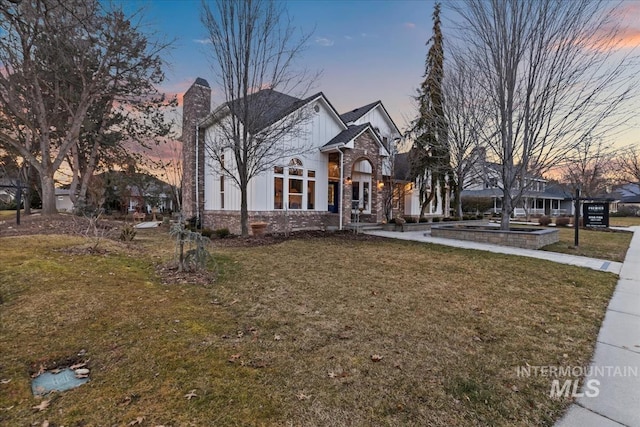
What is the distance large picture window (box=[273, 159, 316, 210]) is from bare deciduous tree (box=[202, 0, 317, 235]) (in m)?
1.81

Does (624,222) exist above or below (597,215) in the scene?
below

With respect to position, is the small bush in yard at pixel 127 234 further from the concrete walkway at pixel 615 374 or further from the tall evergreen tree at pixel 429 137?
the tall evergreen tree at pixel 429 137

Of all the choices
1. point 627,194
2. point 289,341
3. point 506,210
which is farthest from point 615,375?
point 627,194

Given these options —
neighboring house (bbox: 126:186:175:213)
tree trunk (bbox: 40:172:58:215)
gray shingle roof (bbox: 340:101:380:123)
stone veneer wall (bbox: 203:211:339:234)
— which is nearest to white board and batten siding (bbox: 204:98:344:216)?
stone veneer wall (bbox: 203:211:339:234)

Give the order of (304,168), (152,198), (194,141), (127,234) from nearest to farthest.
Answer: (127,234), (304,168), (194,141), (152,198)

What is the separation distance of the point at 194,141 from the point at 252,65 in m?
7.37

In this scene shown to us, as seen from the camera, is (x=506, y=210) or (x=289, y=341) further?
(x=506, y=210)

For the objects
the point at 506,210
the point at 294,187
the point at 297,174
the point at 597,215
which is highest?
the point at 297,174

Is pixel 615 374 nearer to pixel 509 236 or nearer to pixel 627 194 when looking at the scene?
pixel 509 236

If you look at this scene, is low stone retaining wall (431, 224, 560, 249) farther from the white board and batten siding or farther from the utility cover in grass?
the utility cover in grass

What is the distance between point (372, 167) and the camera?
15.4 m

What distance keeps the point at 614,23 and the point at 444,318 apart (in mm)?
11734

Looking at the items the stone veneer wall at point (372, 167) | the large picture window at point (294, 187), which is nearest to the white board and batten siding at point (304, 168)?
the large picture window at point (294, 187)

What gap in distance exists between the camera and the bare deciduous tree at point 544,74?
31.4ft
